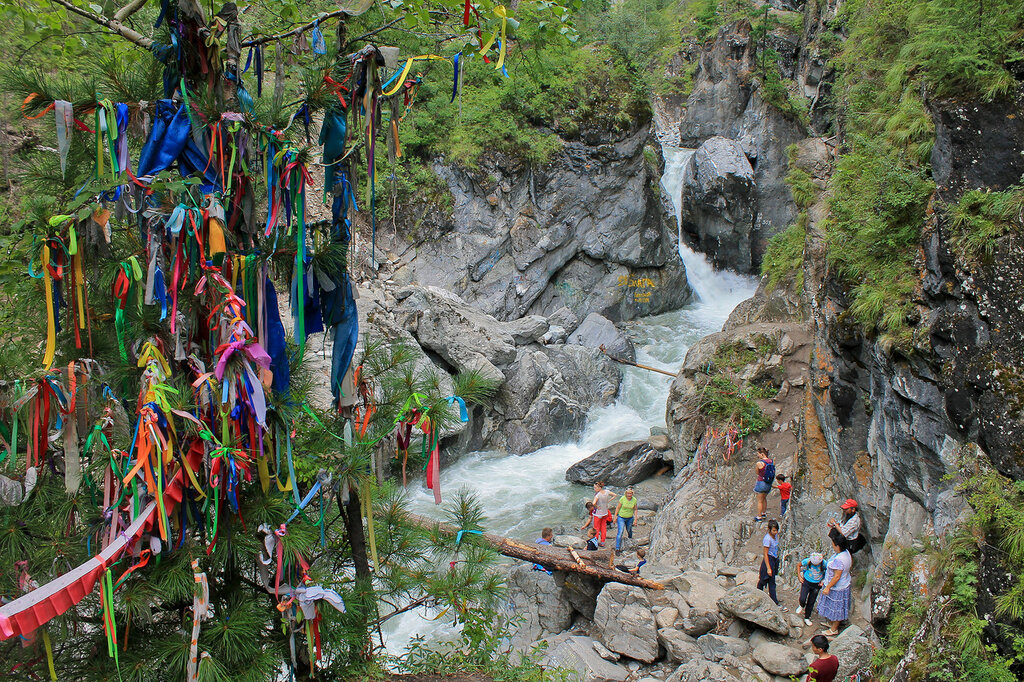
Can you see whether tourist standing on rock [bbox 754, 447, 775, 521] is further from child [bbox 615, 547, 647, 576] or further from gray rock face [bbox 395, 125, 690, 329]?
gray rock face [bbox 395, 125, 690, 329]

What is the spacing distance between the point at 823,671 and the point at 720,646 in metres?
1.32

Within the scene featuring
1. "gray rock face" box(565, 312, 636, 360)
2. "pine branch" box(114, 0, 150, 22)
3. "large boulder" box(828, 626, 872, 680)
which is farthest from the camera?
Result: "gray rock face" box(565, 312, 636, 360)

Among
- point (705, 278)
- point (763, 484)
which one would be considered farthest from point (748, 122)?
point (763, 484)

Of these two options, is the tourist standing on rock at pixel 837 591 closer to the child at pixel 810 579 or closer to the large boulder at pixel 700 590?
the child at pixel 810 579

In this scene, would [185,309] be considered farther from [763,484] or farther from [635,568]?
[763,484]

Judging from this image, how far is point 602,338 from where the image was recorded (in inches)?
746

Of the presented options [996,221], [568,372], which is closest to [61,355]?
[996,221]

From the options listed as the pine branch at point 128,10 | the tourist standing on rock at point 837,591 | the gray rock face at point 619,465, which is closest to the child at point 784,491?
the tourist standing on rock at point 837,591

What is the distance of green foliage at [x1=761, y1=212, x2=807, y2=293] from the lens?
490 inches

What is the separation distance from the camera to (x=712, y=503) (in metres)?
10.2

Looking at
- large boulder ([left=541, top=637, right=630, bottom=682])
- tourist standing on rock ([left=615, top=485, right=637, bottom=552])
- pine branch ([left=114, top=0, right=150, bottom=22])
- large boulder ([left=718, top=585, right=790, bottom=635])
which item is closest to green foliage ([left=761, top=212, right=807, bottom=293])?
tourist standing on rock ([left=615, top=485, right=637, bottom=552])

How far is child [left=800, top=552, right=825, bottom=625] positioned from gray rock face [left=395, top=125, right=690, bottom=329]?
14.1m

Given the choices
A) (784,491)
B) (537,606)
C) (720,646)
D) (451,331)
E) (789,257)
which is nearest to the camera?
(720,646)

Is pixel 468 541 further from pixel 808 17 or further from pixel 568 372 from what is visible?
pixel 808 17
